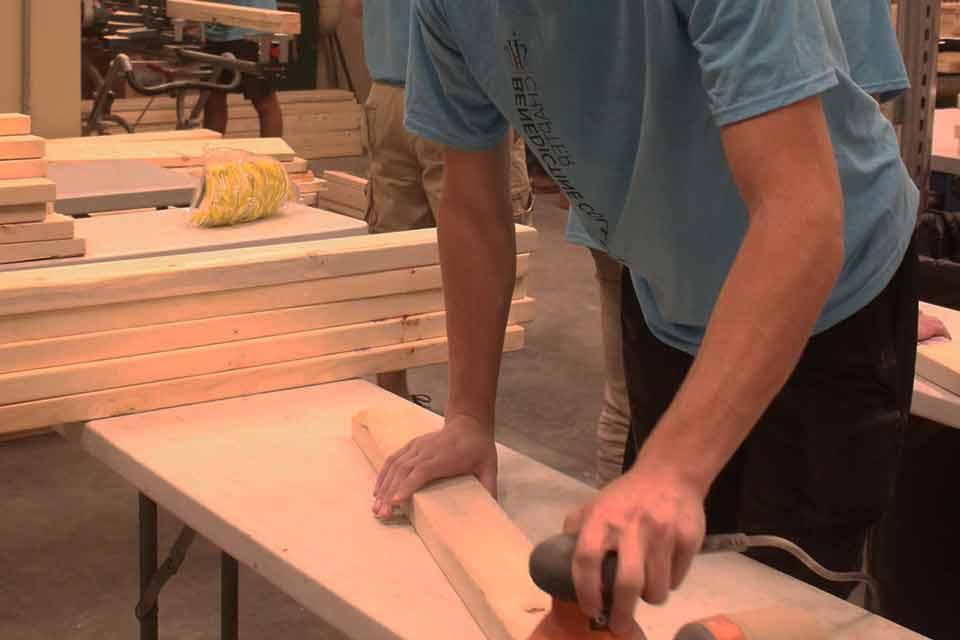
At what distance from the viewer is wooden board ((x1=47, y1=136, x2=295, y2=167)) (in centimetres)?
417

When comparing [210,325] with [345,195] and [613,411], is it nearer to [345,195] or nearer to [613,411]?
[613,411]

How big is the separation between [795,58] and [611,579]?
539 millimetres

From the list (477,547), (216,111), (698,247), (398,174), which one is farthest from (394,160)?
(216,111)

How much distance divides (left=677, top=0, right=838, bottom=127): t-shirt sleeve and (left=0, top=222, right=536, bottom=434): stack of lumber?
1.14 metres

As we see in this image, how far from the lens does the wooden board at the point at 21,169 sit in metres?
2.68

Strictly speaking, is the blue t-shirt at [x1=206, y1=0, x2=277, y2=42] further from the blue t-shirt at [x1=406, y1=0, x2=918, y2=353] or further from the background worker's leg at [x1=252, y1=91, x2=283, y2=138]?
the blue t-shirt at [x1=406, y1=0, x2=918, y2=353]

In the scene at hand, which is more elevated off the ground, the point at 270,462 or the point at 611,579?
the point at 611,579

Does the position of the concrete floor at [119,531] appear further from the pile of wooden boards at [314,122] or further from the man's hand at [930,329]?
the pile of wooden boards at [314,122]

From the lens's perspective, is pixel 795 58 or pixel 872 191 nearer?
pixel 795 58

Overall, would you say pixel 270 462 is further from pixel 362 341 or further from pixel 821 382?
pixel 821 382

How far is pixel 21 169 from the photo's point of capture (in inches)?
106

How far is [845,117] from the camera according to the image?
167 centimetres

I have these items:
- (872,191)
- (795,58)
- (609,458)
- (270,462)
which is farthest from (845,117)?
(609,458)

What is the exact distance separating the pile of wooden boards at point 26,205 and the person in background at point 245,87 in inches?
169
